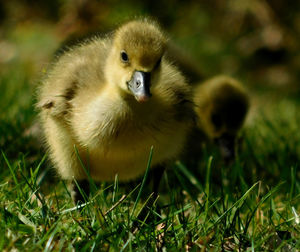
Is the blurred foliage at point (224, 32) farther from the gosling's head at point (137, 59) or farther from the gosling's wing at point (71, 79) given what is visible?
the gosling's head at point (137, 59)

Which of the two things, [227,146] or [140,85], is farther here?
[227,146]

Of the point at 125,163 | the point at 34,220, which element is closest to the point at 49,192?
the point at 125,163

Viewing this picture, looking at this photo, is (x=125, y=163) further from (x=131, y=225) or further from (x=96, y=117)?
(x=131, y=225)

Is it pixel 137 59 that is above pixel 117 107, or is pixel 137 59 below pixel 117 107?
above

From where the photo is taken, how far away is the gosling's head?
1710 millimetres

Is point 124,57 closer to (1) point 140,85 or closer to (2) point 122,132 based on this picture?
(1) point 140,85

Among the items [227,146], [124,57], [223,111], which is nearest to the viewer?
[124,57]

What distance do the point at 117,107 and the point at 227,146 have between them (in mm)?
1194

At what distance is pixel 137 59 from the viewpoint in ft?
5.68

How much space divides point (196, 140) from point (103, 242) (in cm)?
168

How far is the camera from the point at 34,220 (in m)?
1.59

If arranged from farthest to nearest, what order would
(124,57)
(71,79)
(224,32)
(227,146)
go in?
1. (224,32)
2. (227,146)
3. (71,79)
4. (124,57)

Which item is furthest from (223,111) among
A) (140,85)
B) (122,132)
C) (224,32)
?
(224,32)

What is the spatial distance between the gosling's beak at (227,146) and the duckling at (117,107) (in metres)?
0.73
